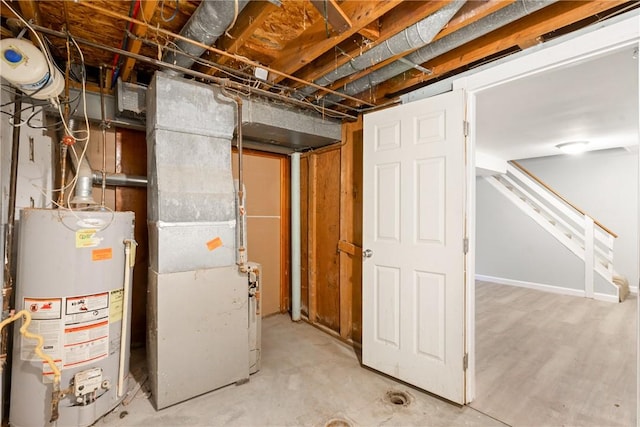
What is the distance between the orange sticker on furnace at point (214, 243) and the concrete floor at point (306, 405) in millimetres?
1030

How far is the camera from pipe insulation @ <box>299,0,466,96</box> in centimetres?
148

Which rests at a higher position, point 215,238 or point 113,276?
point 215,238

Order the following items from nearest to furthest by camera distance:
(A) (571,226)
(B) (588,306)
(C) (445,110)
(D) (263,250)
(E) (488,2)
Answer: (E) (488,2) → (C) (445,110) → (D) (263,250) → (B) (588,306) → (A) (571,226)

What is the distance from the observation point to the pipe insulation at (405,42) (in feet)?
4.87

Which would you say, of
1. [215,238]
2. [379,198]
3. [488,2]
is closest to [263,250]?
[215,238]

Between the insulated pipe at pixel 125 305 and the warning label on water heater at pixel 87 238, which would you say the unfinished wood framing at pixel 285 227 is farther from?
the warning label on water heater at pixel 87 238

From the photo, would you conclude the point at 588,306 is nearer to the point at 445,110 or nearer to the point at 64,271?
the point at 445,110

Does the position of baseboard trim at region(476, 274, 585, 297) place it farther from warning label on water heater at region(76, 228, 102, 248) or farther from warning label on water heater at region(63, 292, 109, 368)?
warning label on water heater at region(76, 228, 102, 248)

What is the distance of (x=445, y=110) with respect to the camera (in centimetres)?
203

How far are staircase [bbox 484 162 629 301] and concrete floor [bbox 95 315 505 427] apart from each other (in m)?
4.30

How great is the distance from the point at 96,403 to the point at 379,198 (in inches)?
90.6

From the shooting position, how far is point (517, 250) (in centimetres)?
541

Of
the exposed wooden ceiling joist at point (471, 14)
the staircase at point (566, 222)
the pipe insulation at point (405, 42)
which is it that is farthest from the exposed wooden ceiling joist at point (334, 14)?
the staircase at point (566, 222)

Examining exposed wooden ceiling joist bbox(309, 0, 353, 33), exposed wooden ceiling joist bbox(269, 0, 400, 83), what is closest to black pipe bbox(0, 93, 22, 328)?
exposed wooden ceiling joist bbox(269, 0, 400, 83)
